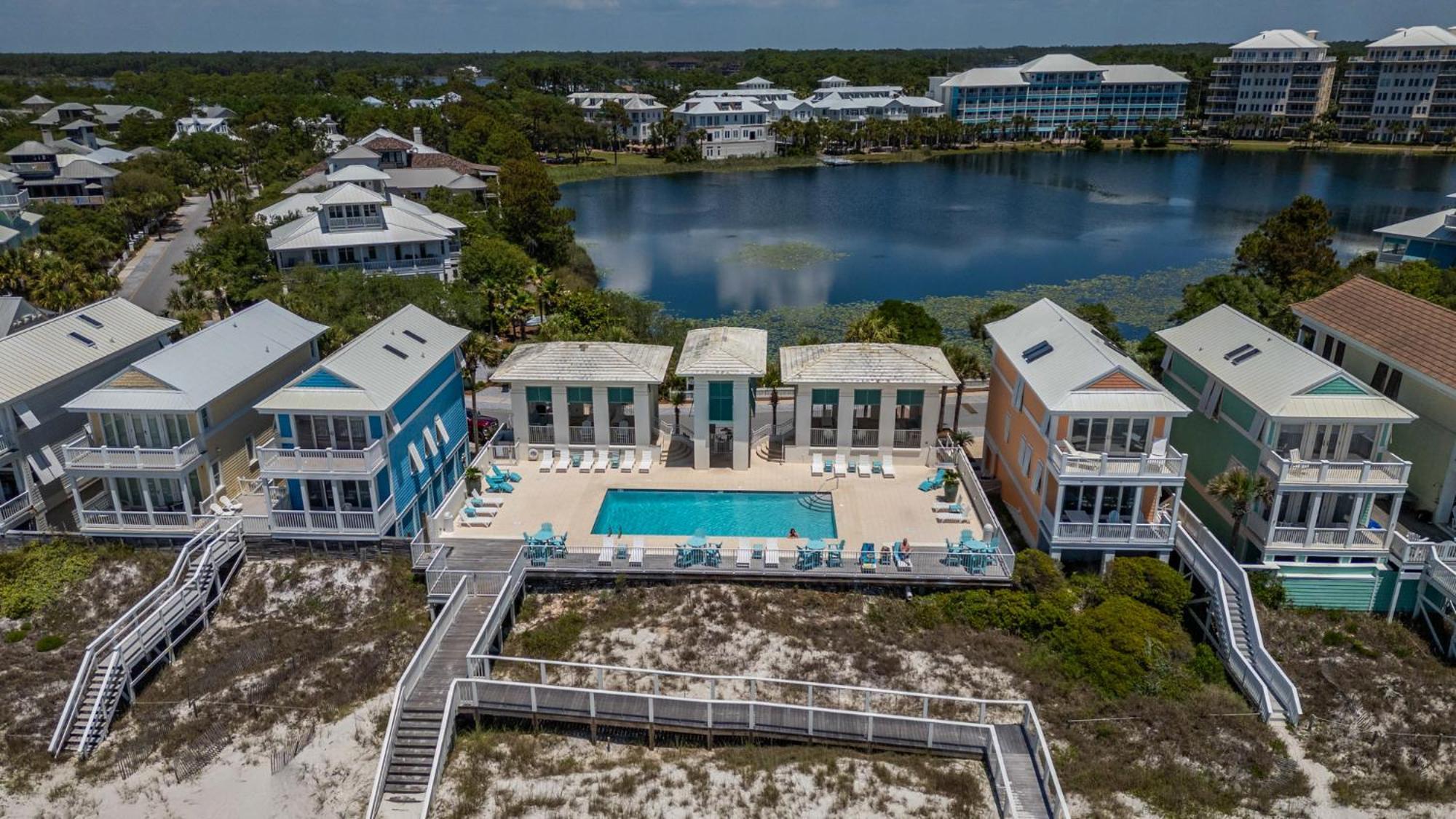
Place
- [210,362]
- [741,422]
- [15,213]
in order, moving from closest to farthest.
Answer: [210,362] → [741,422] → [15,213]

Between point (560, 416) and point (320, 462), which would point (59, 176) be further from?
point (320, 462)

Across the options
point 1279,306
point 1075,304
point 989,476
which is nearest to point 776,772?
point 989,476

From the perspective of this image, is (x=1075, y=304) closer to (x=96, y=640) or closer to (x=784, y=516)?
(x=784, y=516)

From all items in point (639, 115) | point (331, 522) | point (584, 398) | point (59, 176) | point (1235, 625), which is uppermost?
point (639, 115)

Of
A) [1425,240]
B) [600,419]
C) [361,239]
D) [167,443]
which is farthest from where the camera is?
[361,239]

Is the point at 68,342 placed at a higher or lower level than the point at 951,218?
higher

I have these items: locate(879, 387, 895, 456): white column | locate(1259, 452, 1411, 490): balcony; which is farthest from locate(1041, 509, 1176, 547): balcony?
locate(879, 387, 895, 456): white column

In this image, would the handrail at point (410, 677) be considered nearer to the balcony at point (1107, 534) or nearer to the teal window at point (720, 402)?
the teal window at point (720, 402)

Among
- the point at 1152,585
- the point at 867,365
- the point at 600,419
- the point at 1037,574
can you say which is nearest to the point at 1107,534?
the point at 1152,585

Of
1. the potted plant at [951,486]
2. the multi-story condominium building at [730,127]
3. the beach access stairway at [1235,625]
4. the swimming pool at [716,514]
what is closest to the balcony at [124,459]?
the swimming pool at [716,514]
